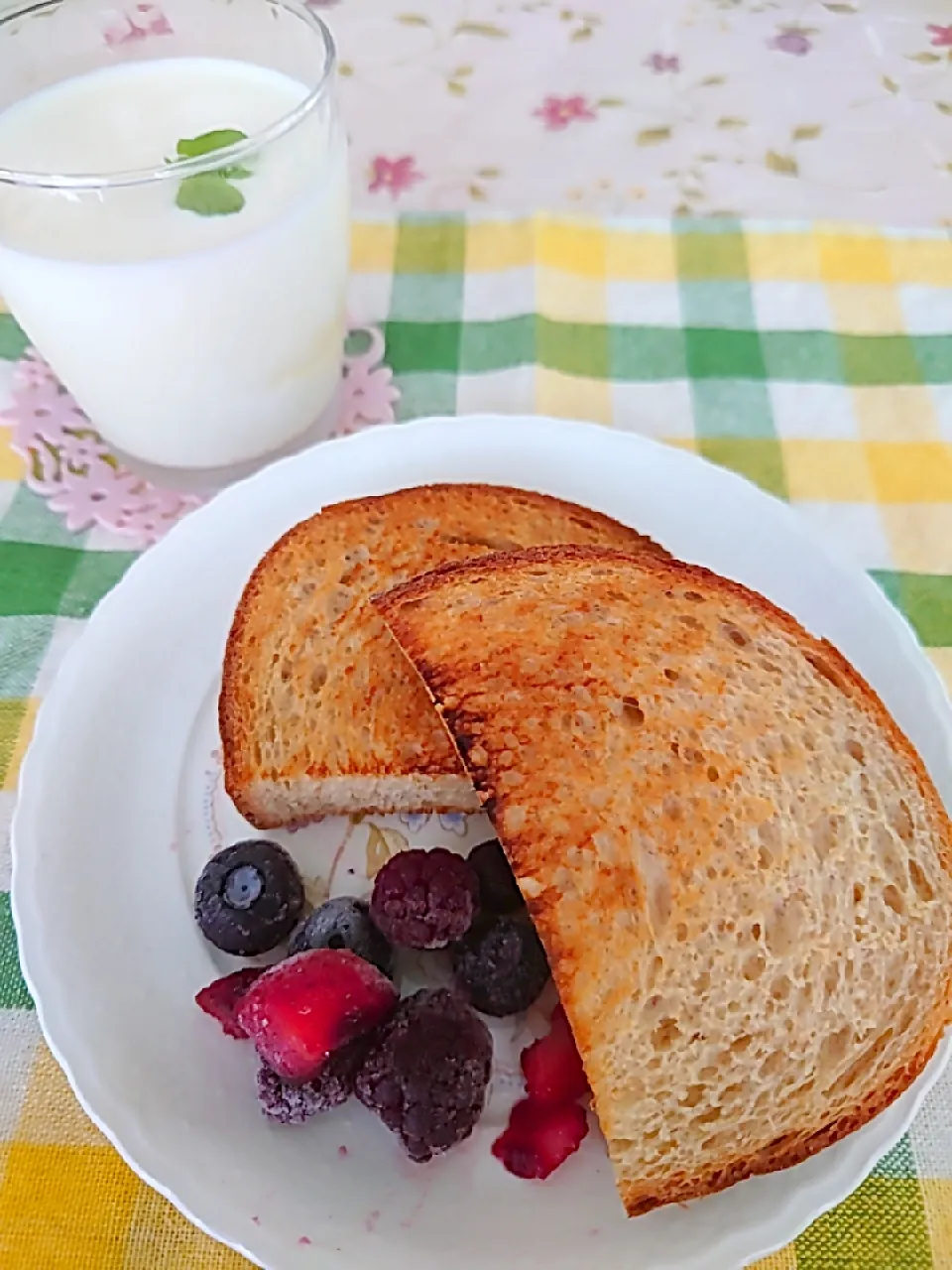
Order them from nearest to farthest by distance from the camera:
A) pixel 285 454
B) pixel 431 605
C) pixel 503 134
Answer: pixel 431 605, pixel 285 454, pixel 503 134

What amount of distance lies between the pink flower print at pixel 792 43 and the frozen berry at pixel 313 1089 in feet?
6.97

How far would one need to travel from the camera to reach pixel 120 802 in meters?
1.26

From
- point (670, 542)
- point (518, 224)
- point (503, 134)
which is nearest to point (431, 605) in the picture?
point (670, 542)

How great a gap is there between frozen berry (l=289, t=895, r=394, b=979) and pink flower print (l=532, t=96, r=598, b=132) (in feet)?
5.37

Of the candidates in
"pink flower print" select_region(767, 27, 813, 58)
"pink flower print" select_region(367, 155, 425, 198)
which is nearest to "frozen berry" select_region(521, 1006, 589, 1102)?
"pink flower print" select_region(367, 155, 425, 198)

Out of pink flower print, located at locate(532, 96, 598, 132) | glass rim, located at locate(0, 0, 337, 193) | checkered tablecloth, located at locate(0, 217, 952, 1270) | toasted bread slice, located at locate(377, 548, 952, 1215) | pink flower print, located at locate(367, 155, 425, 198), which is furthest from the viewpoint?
pink flower print, located at locate(532, 96, 598, 132)

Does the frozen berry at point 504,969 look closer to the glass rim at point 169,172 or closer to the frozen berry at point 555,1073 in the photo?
the frozen berry at point 555,1073

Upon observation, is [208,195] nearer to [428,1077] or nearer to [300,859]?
[300,859]

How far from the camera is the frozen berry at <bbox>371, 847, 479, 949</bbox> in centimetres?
110

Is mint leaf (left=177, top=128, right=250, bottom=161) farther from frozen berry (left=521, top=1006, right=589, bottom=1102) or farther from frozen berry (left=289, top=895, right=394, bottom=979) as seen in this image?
frozen berry (left=521, top=1006, right=589, bottom=1102)

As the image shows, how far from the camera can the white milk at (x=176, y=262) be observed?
128cm

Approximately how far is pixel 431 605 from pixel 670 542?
0.37 metres

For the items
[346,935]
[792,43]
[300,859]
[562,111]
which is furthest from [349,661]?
[792,43]

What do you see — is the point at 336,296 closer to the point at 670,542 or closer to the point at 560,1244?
→ the point at 670,542
